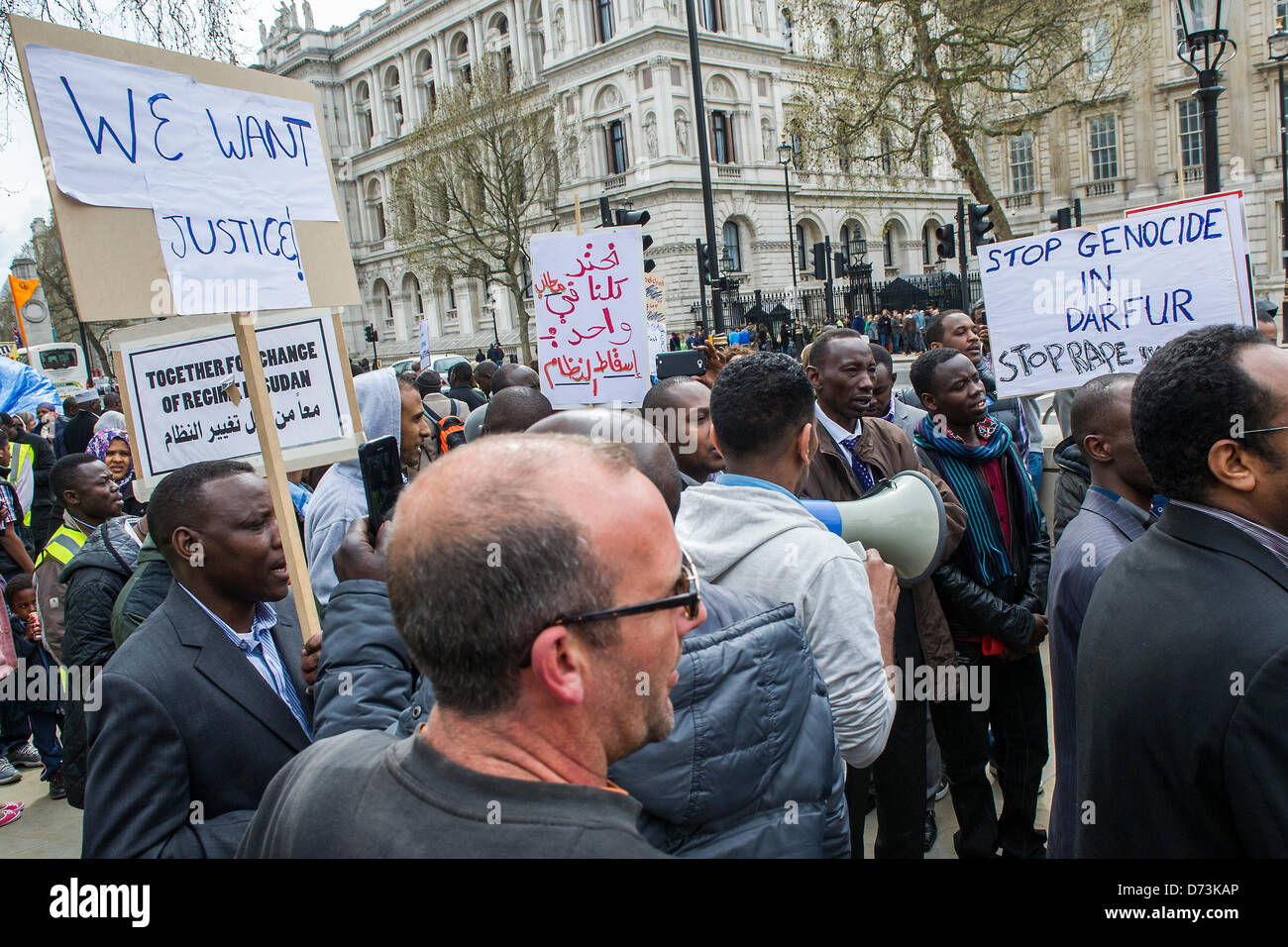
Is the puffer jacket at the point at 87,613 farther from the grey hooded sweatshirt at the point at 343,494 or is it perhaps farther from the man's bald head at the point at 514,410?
the man's bald head at the point at 514,410

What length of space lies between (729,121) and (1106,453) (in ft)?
141

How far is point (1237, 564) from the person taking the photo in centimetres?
163

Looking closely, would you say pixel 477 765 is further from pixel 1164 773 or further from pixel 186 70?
pixel 186 70

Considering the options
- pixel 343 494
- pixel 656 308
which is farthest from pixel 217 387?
pixel 656 308

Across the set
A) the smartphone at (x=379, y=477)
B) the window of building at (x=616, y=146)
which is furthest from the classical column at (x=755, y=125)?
the smartphone at (x=379, y=477)

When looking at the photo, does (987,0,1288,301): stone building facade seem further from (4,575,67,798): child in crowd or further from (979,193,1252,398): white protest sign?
(4,575,67,798): child in crowd

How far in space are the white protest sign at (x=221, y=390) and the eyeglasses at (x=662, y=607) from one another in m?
2.18

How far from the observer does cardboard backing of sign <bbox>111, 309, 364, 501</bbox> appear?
10.0 feet

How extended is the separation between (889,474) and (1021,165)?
41.4 metres

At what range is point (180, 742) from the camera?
6.30ft

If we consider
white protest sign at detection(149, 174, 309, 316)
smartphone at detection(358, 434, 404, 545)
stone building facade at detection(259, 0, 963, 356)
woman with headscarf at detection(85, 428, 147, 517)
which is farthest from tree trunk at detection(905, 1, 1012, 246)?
smartphone at detection(358, 434, 404, 545)

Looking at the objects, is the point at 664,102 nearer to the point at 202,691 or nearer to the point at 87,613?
the point at 87,613

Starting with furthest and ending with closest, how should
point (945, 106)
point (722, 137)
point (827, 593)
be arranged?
point (722, 137) < point (945, 106) < point (827, 593)

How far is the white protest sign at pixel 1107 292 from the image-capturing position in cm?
392
